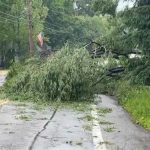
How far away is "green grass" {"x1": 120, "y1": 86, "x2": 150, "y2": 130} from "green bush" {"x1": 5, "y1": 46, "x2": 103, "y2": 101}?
1540 millimetres

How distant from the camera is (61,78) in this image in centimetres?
1858

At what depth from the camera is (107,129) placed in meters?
11.9

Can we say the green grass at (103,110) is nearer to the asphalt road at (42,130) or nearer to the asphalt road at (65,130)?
the asphalt road at (65,130)

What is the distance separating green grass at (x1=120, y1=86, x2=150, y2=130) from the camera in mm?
13584

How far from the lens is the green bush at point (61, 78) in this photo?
18.5 meters

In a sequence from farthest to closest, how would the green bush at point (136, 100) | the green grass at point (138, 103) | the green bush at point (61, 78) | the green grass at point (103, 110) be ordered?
the green bush at point (61, 78)
the green grass at point (103, 110)
the green bush at point (136, 100)
the green grass at point (138, 103)

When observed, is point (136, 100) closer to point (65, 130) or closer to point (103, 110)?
point (103, 110)

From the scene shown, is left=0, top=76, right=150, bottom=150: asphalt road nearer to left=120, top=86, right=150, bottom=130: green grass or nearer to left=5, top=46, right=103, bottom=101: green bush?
left=120, top=86, right=150, bottom=130: green grass

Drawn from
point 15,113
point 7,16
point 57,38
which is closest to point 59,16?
point 57,38

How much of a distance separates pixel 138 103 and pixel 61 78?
3521 millimetres

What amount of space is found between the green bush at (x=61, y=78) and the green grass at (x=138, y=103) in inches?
60.6

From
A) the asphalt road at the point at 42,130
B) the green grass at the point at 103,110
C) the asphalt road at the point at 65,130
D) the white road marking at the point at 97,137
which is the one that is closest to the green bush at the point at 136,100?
the asphalt road at the point at 65,130

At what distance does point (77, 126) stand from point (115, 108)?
4.91 m

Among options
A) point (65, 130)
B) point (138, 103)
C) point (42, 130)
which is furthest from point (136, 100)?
point (42, 130)
